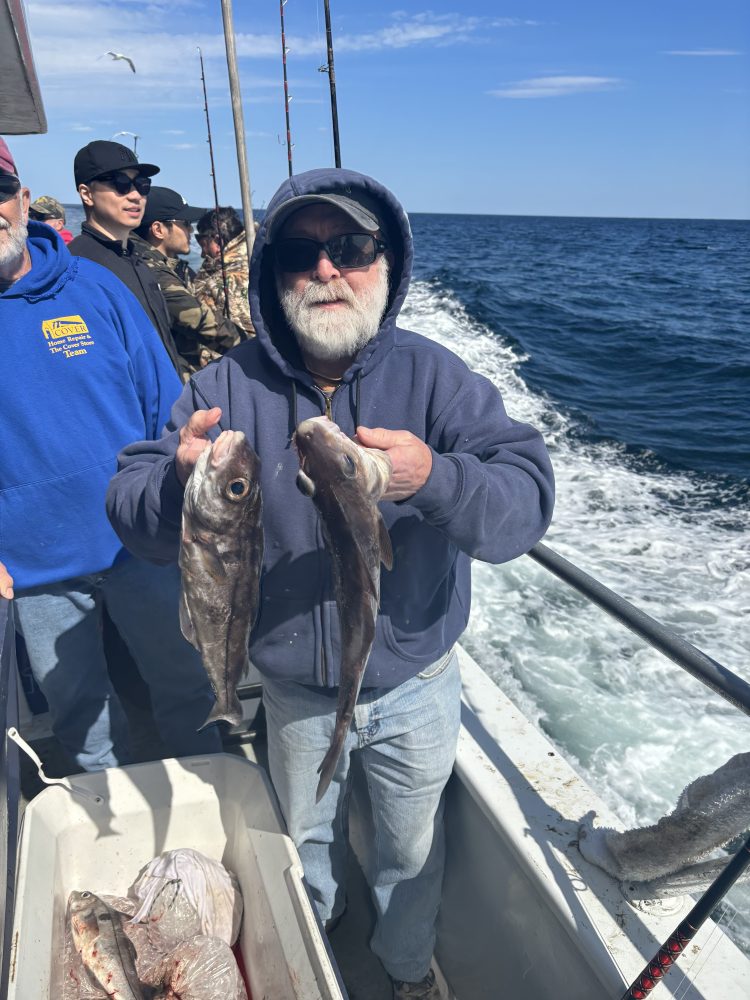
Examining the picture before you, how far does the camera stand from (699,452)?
11.6 metres

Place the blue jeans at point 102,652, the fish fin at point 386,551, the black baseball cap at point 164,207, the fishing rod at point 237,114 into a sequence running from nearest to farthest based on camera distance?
the fish fin at point 386,551
the blue jeans at point 102,652
the fishing rod at point 237,114
the black baseball cap at point 164,207

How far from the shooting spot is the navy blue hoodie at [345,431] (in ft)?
6.35

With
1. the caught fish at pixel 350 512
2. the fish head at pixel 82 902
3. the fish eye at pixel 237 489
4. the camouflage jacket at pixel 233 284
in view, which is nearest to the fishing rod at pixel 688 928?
the caught fish at pixel 350 512

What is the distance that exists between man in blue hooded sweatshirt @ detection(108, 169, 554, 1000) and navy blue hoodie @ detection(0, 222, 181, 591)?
778 millimetres

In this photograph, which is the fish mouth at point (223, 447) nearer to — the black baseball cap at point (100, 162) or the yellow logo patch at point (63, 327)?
the yellow logo patch at point (63, 327)

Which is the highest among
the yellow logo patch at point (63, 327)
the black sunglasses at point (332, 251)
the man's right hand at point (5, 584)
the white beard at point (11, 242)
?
the black sunglasses at point (332, 251)

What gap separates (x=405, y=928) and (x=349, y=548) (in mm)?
1793

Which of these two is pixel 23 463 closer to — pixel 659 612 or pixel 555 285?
pixel 659 612

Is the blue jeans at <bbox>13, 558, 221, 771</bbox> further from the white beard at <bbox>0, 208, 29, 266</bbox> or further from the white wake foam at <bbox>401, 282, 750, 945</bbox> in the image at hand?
the white wake foam at <bbox>401, 282, 750, 945</bbox>

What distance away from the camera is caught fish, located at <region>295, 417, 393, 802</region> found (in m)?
1.51

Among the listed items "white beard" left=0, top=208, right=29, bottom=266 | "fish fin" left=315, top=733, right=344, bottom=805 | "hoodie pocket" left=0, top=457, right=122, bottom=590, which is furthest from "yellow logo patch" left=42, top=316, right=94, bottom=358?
"fish fin" left=315, top=733, right=344, bottom=805

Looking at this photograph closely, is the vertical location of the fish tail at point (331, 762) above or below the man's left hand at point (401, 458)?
below

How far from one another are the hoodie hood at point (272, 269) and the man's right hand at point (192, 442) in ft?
1.25

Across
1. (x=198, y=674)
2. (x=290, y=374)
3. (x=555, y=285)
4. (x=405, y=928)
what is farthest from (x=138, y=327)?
(x=555, y=285)
